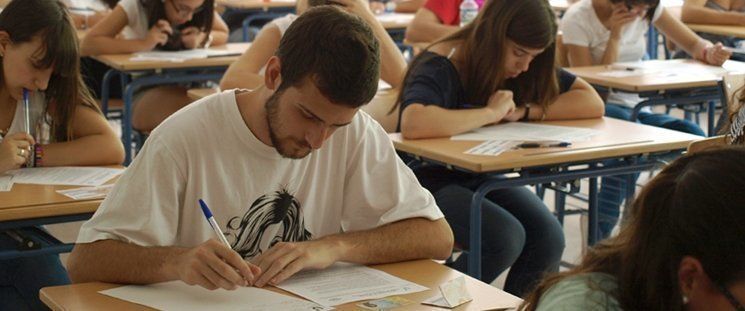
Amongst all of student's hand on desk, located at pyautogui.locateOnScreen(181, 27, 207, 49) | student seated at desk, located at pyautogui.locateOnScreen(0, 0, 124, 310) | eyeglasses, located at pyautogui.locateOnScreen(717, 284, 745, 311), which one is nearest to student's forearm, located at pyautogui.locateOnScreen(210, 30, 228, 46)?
student's hand on desk, located at pyautogui.locateOnScreen(181, 27, 207, 49)

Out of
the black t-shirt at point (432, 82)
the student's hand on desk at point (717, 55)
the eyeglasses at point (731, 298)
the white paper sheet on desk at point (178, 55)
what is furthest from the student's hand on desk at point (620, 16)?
the eyeglasses at point (731, 298)

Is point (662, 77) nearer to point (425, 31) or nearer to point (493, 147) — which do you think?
point (493, 147)

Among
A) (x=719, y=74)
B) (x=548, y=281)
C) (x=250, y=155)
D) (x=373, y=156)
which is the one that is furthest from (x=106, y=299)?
(x=719, y=74)

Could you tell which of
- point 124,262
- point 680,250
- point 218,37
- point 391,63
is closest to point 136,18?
point 218,37

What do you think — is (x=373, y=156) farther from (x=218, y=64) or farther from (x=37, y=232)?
(x=218, y=64)

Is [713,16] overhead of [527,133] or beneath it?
beneath

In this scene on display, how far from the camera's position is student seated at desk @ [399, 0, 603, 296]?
119 inches

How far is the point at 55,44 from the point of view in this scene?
2.77 m

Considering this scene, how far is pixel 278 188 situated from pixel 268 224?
0.23 ft

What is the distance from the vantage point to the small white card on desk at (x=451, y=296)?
1.77m

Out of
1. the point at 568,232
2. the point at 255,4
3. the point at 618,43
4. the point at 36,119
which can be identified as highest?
the point at 36,119

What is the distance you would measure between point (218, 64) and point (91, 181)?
2.03 m

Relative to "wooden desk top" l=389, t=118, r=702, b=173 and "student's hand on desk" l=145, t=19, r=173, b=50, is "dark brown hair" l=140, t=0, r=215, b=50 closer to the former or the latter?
"student's hand on desk" l=145, t=19, r=173, b=50

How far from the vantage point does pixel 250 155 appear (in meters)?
1.94
